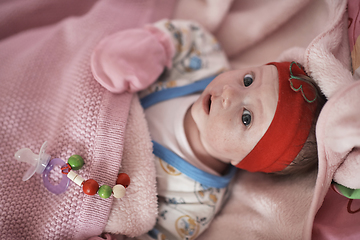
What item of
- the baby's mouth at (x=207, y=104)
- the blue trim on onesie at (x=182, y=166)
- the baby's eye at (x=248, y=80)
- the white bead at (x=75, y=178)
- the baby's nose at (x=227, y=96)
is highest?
the baby's eye at (x=248, y=80)

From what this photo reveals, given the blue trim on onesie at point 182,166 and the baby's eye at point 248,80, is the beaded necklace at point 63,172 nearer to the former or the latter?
the blue trim on onesie at point 182,166

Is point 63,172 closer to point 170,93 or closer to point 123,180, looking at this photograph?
point 123,180

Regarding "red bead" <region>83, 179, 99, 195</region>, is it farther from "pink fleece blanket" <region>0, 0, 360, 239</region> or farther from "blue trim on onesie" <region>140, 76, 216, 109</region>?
"blue trim on onesie" <region>140, 76, 216, 109</region>

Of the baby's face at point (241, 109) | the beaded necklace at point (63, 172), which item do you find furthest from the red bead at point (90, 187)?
the baby's face at point (241, 109)

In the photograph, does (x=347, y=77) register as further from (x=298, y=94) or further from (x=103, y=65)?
(x=103, y=65)

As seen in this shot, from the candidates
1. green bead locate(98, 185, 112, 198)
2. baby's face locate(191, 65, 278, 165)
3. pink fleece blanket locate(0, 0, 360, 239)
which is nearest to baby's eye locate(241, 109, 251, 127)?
baby's face locate(191, 65, 278, 165)

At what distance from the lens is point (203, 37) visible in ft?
4.24

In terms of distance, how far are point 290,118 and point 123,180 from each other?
599 mm

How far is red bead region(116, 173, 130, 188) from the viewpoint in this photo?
864mm

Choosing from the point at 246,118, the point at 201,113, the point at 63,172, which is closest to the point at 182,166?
the point at 201,113

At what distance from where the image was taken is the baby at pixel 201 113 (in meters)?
0.84

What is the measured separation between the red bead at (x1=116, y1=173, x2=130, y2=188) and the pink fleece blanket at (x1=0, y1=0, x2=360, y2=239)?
3 cm

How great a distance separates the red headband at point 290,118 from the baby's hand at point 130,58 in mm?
524

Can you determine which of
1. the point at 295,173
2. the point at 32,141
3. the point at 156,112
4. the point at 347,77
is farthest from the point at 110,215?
the point at 347,77
